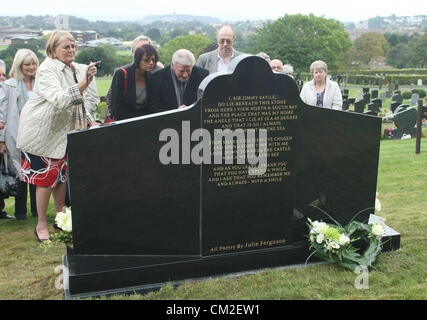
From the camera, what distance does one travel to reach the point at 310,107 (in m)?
4.69

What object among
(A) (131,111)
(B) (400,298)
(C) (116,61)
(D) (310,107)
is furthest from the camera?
(C) (116,61)

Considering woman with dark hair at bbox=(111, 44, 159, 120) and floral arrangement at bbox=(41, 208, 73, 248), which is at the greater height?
woman with dark hair at bbox=(111, 44, 159, 120)

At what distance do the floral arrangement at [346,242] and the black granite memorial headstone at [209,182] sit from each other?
0.63 feet

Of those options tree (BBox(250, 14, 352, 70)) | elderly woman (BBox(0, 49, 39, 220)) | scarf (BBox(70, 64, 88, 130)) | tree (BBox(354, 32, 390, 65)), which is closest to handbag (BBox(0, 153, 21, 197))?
elderly woman (BBox(0, 49, 39, 220))

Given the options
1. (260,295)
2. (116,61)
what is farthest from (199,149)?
(116,61)

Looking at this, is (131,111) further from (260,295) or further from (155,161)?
(260,295)

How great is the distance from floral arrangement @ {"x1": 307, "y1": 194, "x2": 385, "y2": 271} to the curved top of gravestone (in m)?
1.34

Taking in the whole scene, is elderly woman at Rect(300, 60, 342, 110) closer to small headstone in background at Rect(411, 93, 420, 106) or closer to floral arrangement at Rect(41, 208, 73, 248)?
floral arrangement at Rect(41, 208, 73, 248)

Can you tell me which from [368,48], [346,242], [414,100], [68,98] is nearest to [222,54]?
[68,98]

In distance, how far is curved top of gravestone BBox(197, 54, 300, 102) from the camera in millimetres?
4320

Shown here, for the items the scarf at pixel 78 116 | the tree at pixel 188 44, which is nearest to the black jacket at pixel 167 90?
the scarf at pixel 78 116

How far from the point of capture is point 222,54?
6.36 metres

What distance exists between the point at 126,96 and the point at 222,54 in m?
1.90

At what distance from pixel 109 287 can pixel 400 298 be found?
248cm
